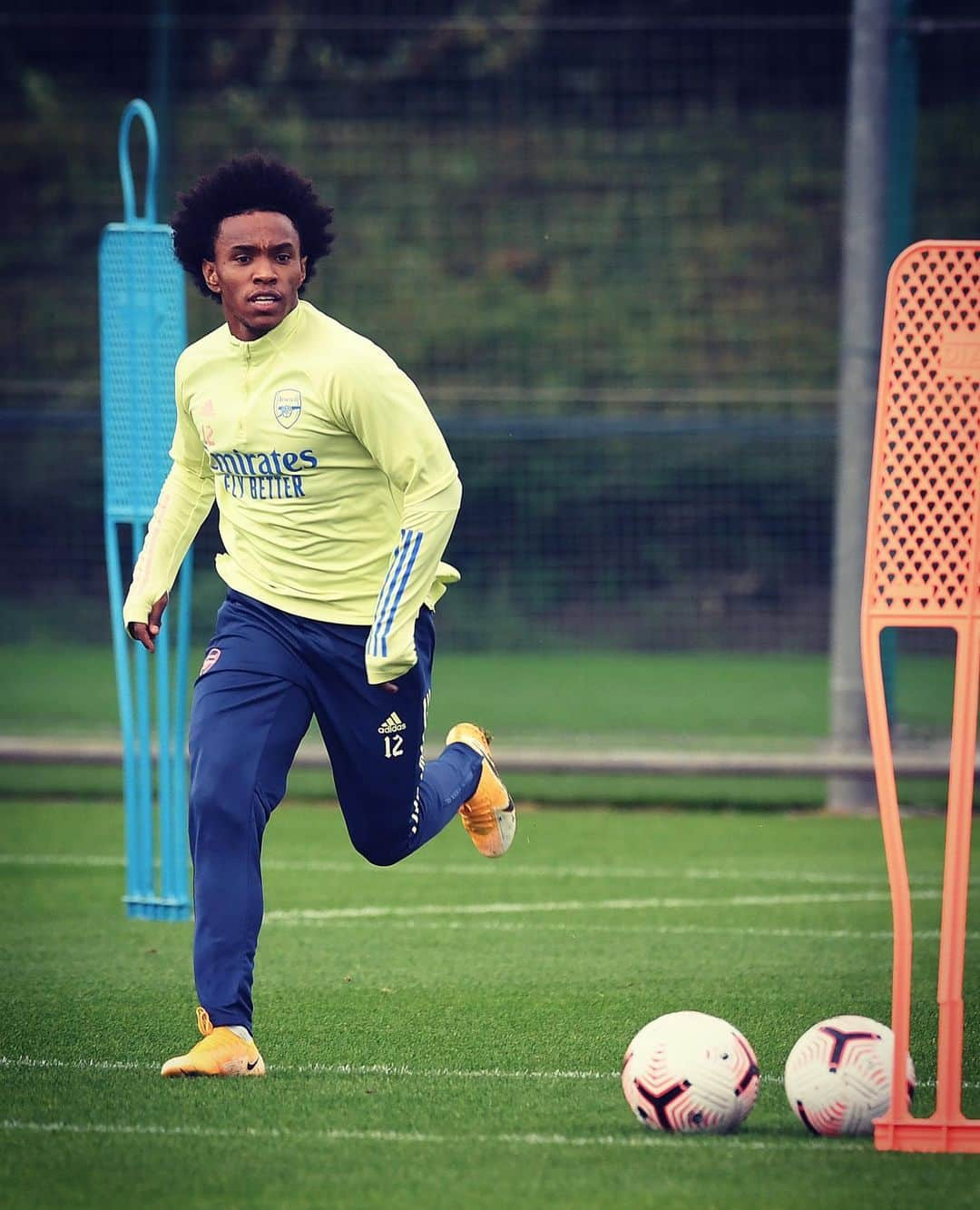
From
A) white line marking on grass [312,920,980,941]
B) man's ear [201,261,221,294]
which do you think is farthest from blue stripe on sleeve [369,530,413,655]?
white line marking on grass [312,920,980,941]

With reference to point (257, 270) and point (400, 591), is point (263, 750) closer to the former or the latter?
point (400, 591)

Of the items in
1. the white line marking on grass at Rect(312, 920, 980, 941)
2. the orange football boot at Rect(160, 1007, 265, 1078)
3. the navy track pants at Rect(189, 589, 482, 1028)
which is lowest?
the white line marking on grass at Rect(312, 920, 980, 941)

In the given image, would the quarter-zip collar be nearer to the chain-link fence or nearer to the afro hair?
the afro hair

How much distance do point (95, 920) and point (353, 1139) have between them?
11.5ft

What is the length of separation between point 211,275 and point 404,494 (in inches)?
34.8

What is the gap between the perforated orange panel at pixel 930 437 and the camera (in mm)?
4348

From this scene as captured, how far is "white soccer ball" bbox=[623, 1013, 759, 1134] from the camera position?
4.58 meters

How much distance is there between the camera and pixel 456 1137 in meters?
4.59

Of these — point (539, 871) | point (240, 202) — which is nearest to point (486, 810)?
point (240, 202)

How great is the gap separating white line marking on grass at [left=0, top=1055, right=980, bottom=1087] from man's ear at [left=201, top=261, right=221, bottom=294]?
2.08 metres

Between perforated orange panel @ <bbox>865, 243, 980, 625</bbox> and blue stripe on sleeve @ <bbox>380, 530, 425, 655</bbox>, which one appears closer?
Answer: perforated orange panel @ <bbox>865, 243, 980, 625</bbox>

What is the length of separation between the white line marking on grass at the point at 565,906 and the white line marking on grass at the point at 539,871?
41 centimetres

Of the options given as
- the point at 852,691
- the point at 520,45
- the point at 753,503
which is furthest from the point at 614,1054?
the point at 520,45

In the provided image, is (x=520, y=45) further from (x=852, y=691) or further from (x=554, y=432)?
(x=852, y=691)
